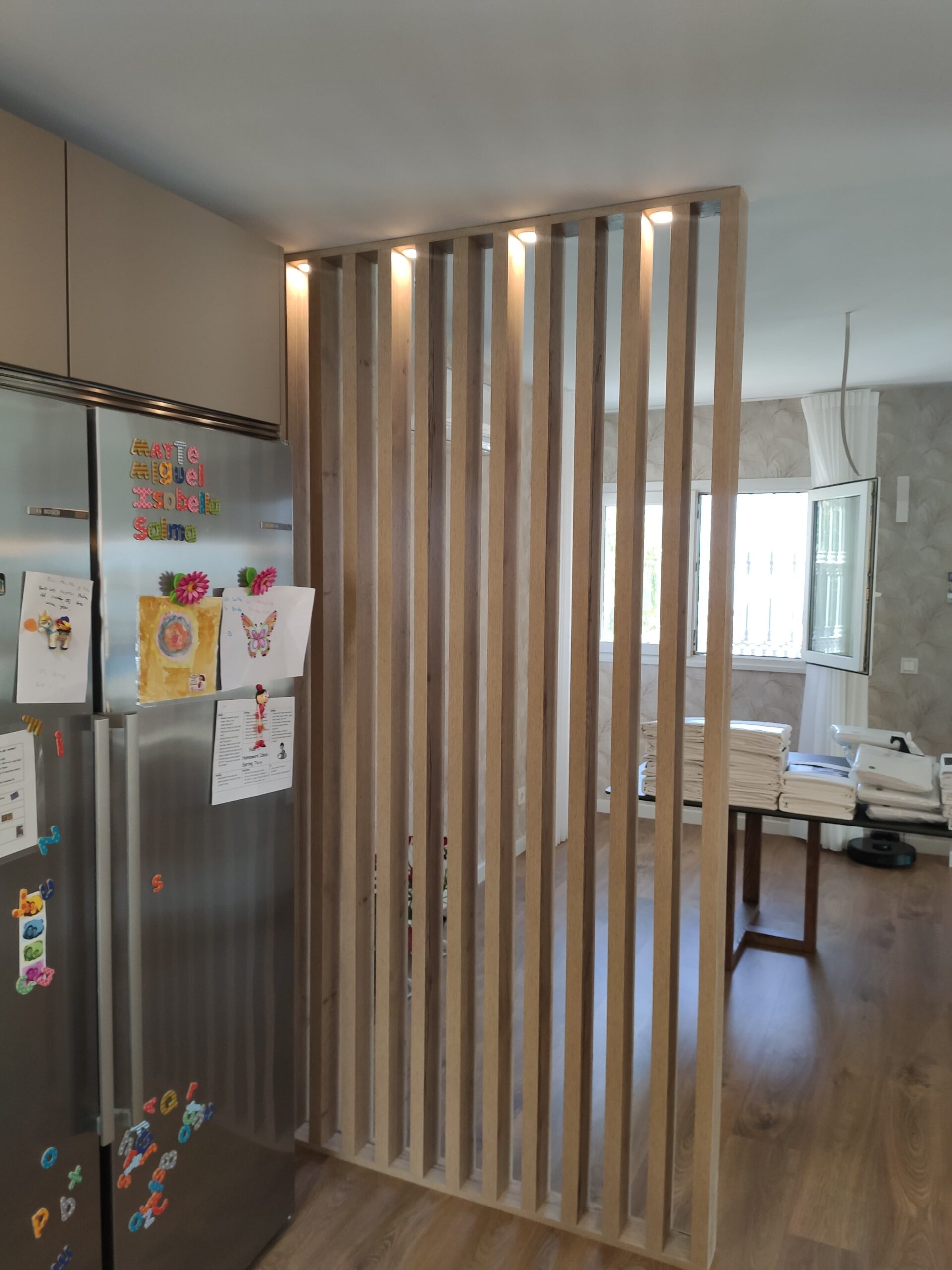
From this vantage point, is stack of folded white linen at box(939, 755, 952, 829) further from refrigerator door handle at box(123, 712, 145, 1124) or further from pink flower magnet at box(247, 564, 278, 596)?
refrigerator door handle at box(123, 712, 145, 1124)

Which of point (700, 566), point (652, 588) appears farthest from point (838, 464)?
point (652, 588)

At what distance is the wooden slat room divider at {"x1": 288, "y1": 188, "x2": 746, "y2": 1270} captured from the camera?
2.22 m

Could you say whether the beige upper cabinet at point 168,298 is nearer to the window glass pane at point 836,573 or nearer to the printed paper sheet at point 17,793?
the printed paper sheet at point 17,793

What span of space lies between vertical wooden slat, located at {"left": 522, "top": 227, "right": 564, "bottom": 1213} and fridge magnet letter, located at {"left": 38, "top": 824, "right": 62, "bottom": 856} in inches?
42.1

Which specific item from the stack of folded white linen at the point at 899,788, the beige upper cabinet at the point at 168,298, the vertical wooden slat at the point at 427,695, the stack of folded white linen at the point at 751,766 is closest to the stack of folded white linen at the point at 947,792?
the stack of folded white linen at the point at 899,788

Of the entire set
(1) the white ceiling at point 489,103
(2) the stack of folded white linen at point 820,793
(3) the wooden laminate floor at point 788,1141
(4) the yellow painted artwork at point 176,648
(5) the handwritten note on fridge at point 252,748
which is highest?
(1) the white ceiling at point 489,103

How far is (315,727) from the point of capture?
8.64ft

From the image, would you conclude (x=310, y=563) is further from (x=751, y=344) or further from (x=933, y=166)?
(x=751, y=344)

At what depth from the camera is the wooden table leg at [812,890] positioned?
13.0ft

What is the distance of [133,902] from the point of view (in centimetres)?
182

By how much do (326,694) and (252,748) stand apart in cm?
46

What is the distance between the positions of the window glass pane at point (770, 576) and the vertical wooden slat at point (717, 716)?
3.75 m

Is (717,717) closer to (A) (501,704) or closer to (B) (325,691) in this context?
(A) (501,704)

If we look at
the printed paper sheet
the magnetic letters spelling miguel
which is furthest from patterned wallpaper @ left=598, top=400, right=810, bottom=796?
the printed paper sheet
